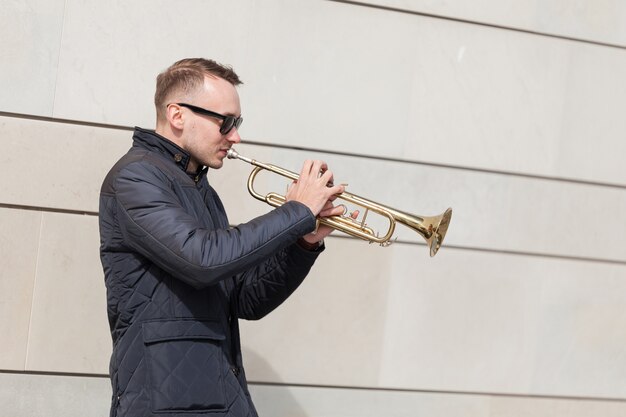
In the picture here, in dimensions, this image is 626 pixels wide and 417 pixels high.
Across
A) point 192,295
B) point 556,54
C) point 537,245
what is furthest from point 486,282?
point 192,295

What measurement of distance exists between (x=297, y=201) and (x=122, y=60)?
207cm

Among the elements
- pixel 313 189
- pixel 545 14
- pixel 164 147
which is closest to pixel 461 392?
pixel 545 14

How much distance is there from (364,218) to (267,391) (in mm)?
1865

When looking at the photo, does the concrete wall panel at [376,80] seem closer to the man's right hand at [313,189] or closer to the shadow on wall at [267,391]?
the shadow on wall at [267,391]

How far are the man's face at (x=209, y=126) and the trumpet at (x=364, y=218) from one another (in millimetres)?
70

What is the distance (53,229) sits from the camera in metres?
5.29

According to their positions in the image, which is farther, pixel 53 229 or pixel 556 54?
pixel 556 54

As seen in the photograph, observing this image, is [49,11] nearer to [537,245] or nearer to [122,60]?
[122,60]

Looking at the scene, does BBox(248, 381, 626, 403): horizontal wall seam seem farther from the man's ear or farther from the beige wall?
the man's ear

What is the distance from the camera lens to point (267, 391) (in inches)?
225

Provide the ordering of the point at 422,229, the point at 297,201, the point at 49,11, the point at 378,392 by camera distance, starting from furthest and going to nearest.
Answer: the point at 378,392
the point at 49,11
the point at 422,229
the point at 297,201

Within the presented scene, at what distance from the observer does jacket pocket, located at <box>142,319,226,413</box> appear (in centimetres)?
357

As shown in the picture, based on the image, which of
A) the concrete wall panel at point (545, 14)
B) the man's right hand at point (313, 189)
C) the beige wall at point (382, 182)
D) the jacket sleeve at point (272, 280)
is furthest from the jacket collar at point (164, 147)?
the concrete wall panel at point (545, 14)

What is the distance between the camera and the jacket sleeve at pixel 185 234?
11.3 ft
